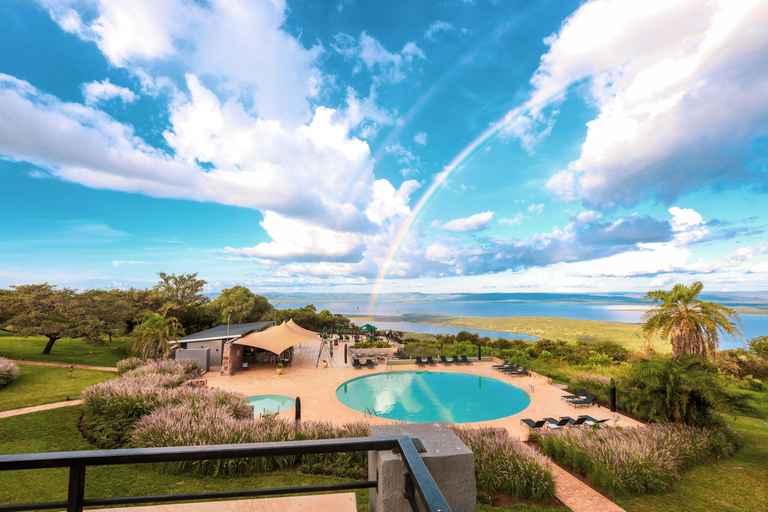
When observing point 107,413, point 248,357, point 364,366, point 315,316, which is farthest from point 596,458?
point 315,316

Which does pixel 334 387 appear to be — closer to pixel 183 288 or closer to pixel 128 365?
pixel 128 365

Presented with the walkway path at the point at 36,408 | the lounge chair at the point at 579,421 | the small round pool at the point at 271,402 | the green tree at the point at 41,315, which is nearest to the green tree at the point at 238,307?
the green tree at the point at 41,315

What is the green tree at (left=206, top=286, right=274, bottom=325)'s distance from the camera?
41041mm

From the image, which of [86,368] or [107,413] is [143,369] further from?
[86,368]

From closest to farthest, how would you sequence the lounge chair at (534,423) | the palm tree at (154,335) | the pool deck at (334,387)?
the lounge chair at (534,423) → the pool deck at (334,387) → the palm tree at (154,335)

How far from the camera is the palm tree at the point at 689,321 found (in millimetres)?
13359

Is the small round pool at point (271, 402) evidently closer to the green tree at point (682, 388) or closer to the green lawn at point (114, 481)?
the green lawn at point (114, 481)

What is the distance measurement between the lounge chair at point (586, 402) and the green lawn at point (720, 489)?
5017mm

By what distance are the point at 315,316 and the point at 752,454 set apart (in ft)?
151

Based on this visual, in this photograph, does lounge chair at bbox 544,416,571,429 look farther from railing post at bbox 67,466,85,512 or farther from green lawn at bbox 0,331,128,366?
green lawn at bbox 0,331,128,366

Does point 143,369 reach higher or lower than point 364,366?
higher

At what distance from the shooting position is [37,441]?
7.83 metres

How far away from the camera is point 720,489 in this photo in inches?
295

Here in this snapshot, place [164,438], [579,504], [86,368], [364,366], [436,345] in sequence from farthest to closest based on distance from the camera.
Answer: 1. [436,345]
2. [364,366]
3. [86,368]
4. [164,438]
5. [579,504]
